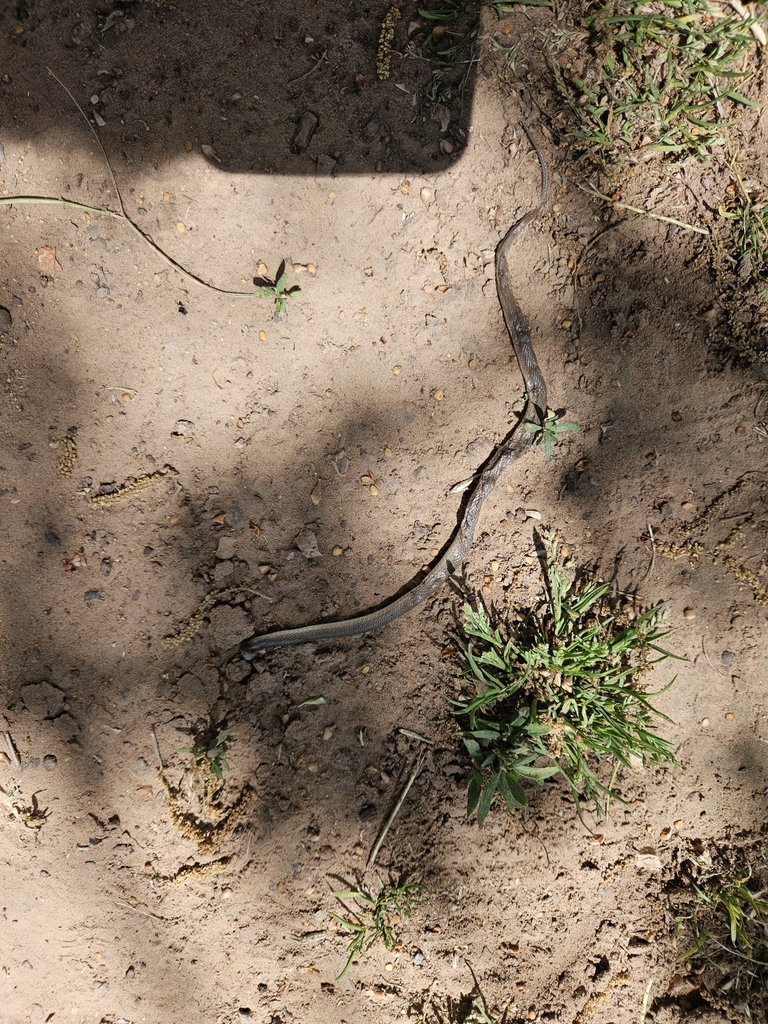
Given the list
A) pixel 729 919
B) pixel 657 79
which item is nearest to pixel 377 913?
pixel 729 919

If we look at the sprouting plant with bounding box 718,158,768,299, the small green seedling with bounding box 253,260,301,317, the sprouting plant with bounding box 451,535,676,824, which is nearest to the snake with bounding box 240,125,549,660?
the sprouting plant with bounding box 451,535,676,824

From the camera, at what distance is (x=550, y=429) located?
2.62m

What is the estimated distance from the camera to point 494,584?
8.71 ft

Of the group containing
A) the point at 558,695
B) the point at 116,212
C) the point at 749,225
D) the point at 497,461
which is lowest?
the point at 558,695

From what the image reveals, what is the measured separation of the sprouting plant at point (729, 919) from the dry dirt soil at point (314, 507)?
100 mm

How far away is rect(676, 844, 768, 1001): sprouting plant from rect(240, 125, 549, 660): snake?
1.67m

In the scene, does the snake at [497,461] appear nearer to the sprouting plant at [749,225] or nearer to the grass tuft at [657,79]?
the grass tuft at [657,79]

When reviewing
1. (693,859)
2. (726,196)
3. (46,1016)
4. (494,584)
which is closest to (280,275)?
(494,584)

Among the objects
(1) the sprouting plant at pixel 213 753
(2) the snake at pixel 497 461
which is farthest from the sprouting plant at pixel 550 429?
(1) the sprouting plant at pixel 213 753

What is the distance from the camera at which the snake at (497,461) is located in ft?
Result: 8.53

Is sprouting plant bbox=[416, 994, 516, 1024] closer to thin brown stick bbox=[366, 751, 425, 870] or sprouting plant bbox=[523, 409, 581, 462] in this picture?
thin brown stick bbox=[366, 751, 425, 870]

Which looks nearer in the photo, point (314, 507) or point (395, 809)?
point (395, 809)

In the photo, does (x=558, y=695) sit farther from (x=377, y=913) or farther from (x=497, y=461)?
(x=377, y=913)

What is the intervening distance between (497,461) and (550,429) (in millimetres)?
272
